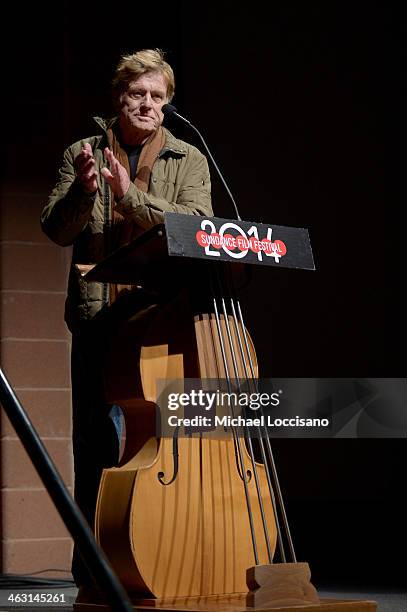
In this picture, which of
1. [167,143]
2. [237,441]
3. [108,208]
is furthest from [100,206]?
[237,441]

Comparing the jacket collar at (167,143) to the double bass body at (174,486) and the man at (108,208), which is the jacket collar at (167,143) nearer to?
the man at (108,208)

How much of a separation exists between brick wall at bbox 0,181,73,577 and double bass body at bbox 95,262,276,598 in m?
1.61

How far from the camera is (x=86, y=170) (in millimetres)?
2209

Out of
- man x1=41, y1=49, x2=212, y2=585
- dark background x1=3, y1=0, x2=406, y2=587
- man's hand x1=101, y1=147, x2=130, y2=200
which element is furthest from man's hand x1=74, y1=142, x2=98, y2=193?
dark background x1=3, y1=0, x2=406, y2=587

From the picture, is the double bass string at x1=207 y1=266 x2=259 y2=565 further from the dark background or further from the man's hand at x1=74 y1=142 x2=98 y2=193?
the dark background

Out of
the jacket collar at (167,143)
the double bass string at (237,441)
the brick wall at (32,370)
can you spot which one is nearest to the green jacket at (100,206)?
the jacket collar at (167,143)

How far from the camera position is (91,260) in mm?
2498

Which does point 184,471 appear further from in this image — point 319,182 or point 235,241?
point 319,182

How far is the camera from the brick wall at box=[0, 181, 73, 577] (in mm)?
3701

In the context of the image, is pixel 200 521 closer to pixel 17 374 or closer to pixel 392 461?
pixel 17 374

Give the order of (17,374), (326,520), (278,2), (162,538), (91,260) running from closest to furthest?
(162,538)
(91,260)
(17,374)
(326,520)
(278,2)

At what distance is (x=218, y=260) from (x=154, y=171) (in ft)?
1.59

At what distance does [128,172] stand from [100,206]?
0.11m

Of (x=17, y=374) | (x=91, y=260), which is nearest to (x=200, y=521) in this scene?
(x=91, y=260)
